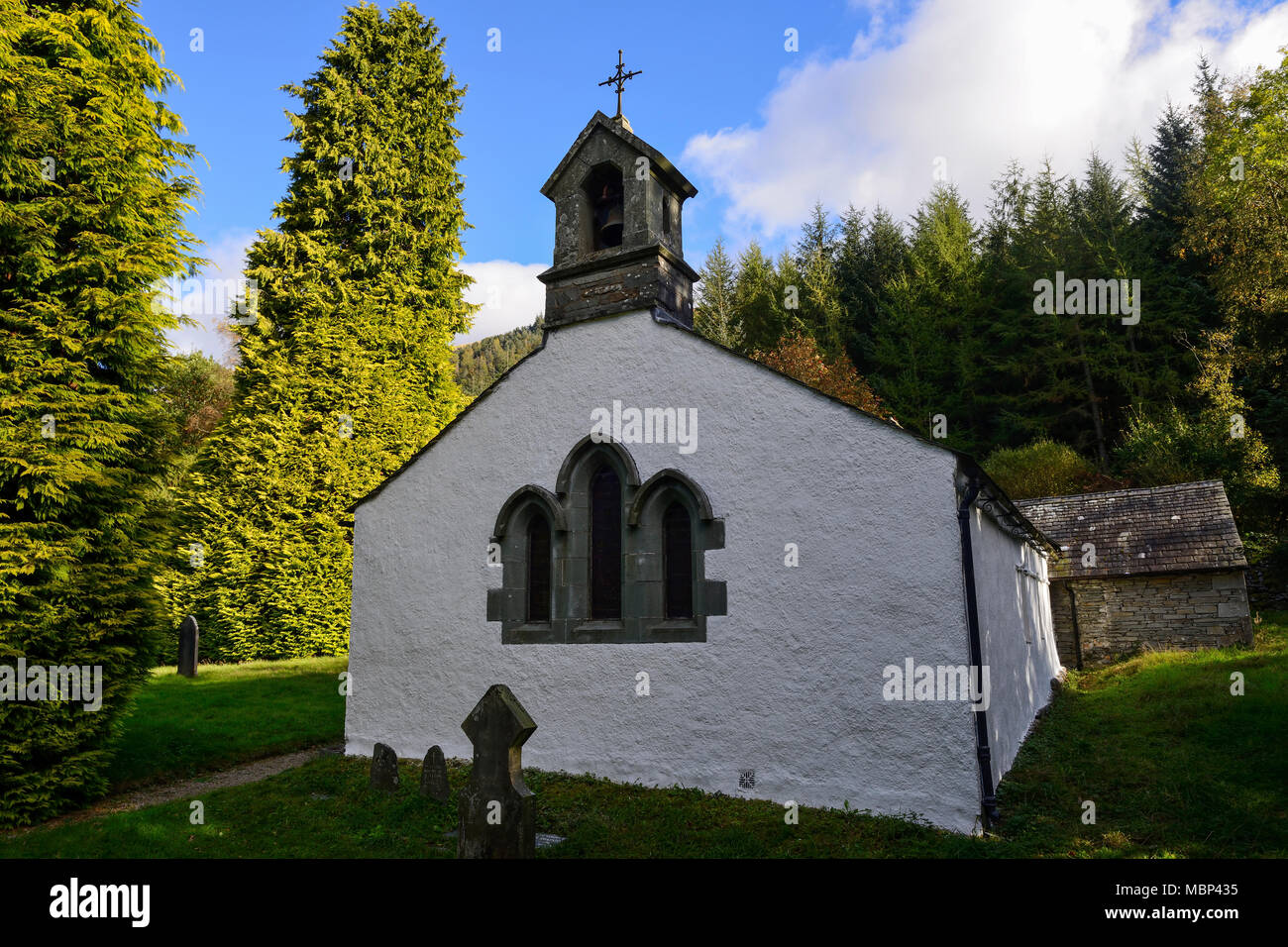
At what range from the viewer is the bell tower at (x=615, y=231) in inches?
395

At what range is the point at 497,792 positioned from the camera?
6.25m

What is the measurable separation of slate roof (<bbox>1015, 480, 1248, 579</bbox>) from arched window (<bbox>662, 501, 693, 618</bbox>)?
14.5 meters

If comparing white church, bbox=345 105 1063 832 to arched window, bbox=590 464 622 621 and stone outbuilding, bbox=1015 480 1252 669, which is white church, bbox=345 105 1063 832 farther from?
stone outbuilding, bbox=1015 480 1252 669

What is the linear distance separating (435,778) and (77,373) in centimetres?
680

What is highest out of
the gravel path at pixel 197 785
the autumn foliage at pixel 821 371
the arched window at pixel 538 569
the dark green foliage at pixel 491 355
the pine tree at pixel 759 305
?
the dark green foliage at pixel 491 355

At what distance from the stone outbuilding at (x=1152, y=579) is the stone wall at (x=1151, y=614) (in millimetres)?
21

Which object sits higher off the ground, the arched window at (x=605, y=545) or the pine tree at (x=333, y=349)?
the pine tree at (x=333, y=349)

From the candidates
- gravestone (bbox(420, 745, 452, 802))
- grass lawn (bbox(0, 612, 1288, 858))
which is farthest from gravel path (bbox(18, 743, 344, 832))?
gravestone (bbox(420, 745, 452, 802))

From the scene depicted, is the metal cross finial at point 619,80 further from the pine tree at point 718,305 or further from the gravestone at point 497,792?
the pine tree at point 718,305

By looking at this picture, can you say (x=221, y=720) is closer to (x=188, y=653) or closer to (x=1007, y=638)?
(x=188, y=653)

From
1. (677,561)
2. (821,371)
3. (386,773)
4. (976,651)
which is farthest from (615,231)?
(821,371)

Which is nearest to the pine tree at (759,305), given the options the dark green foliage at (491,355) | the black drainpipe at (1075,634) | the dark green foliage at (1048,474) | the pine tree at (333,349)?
the dark green foliage at (1048,474)

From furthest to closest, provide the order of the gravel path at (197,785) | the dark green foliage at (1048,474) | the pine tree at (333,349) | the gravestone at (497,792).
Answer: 1. the dark green foliage at (1048,474)
2. the pine tree at (333,349)
3. the gravel path at (197,785)
4. the gravestone at (497,792)
